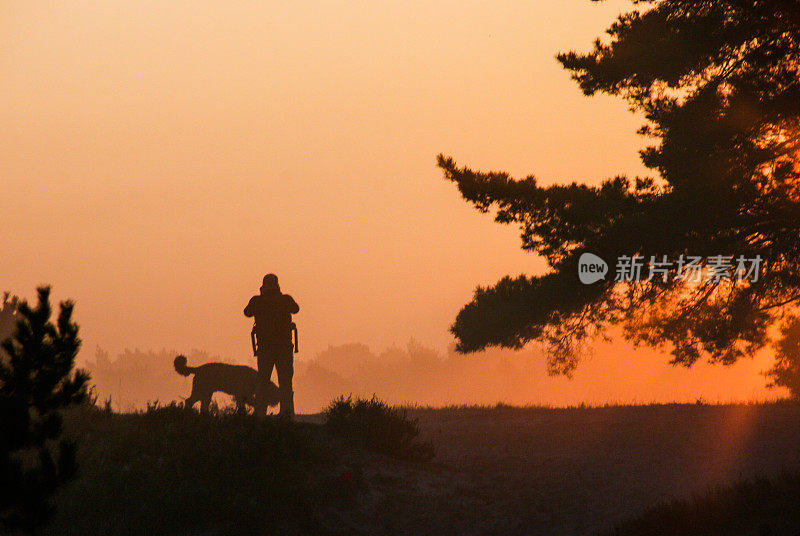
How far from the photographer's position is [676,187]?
16125 mm

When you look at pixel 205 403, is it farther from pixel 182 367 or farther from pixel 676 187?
pixel 676 187

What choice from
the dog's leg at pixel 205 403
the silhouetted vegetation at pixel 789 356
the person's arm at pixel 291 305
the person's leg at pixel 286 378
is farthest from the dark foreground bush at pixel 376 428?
the silhouetted vegetation at pixel 789 356

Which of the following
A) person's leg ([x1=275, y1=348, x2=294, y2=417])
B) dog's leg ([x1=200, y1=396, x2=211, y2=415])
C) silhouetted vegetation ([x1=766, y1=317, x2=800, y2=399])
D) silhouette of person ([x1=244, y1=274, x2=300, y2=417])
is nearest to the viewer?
silhouette of person ([x1=244, y1=274, x2=300, y2=417])

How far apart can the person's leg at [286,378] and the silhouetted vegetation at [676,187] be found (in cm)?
490

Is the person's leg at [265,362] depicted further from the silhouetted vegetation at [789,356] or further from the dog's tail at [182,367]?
the silhouetted vegetation at [789,356]

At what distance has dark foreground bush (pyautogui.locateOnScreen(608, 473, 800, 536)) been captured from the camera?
34.8 feet

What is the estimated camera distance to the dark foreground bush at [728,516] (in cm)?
1060

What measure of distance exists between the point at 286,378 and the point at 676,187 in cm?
850

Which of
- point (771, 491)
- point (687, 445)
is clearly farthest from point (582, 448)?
point (771, 491)

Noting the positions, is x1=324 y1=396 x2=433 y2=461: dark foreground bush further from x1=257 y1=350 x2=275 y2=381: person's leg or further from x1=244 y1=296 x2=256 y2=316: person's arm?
x1=244 y1=296 x2=256 y2=316: person's arm

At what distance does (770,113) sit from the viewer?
1588 cm

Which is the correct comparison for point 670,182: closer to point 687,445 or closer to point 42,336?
point 687,445

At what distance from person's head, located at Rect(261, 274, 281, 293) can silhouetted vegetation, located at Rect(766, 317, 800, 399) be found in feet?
71.3

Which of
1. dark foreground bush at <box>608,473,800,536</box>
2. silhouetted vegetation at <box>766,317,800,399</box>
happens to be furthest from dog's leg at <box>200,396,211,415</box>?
silhouetted vegetation at <box>766,317,800,399</box>
